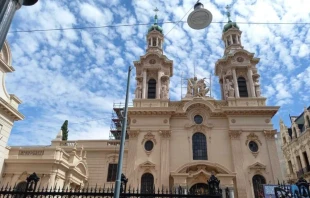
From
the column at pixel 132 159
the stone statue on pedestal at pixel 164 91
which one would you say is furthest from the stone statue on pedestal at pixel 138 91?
the column at pixel 132 159

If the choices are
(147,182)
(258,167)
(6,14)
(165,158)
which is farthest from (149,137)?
(6,14)

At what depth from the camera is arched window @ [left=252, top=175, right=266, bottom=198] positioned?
80.4 feet

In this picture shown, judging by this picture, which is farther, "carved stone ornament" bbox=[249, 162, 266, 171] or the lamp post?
"carved stone ornament" bbox=[249, 162, 266, 171]

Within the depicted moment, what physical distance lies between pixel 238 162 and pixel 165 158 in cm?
796

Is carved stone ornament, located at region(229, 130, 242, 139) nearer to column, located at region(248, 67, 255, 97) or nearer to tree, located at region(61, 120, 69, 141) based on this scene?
column, located at region(248, 67, 255, 97)

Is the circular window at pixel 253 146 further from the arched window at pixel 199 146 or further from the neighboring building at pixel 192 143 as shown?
the arched window at pixel 199 146

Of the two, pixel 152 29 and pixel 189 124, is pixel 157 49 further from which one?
pixel 189 124

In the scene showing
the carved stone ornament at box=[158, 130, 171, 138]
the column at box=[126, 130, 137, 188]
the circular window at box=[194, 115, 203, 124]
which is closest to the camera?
the column at box=[126, 130, 137, 188]

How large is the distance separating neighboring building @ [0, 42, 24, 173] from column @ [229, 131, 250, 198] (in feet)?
69.4

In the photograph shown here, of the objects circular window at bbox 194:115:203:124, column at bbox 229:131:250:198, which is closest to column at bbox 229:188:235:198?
column at bbox 229:131:250:198

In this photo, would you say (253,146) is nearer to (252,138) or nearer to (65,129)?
(252,138)

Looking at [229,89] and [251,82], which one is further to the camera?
[251,82]

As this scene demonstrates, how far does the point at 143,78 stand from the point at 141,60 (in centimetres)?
310

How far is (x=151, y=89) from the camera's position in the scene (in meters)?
32.9
